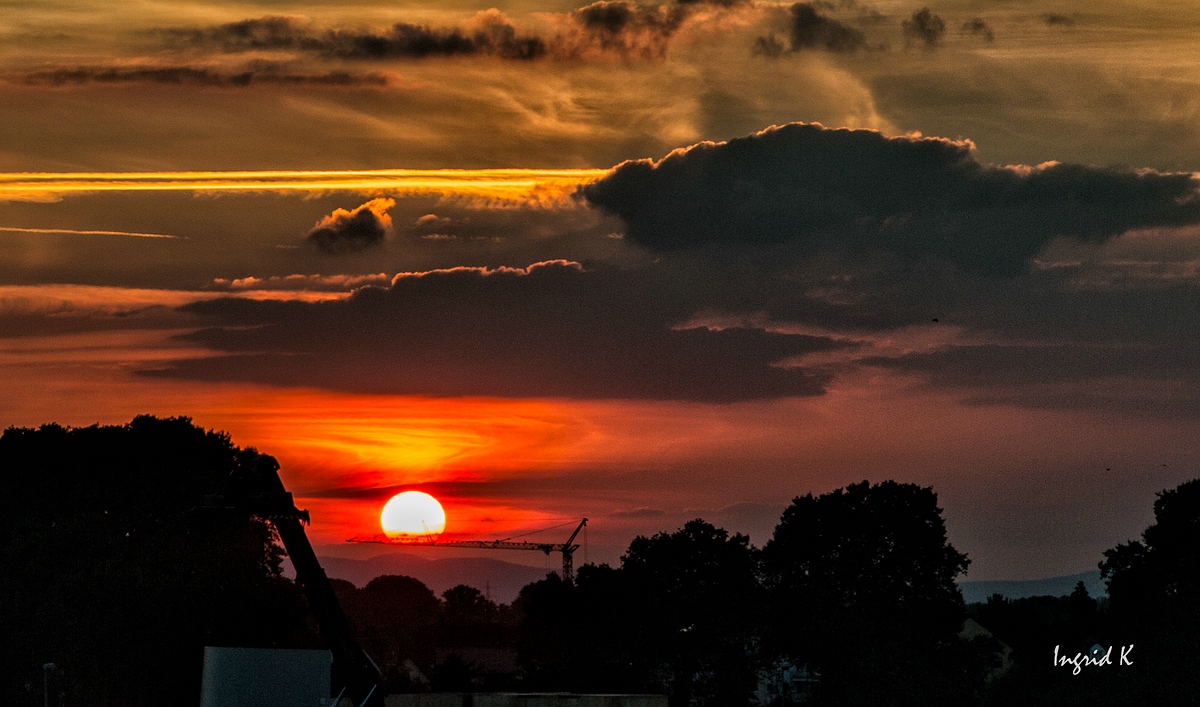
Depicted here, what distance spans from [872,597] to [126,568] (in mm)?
60606

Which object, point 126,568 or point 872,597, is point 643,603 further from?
point 126,568

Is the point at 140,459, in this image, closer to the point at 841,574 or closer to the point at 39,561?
the point at 39,561

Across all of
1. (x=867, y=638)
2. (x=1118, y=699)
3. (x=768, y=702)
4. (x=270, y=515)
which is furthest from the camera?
(x=768, y=702)

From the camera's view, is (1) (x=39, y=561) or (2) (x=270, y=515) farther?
(1) (x=39, y=561)

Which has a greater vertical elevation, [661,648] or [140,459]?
[140,459]

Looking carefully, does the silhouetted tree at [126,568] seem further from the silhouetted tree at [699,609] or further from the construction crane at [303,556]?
the construction crane at [303,556]

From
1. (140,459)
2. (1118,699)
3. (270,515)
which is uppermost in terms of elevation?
(140,459)

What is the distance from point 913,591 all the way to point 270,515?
86540mm

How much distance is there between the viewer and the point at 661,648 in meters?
136

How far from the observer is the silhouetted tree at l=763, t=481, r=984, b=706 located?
118000mm

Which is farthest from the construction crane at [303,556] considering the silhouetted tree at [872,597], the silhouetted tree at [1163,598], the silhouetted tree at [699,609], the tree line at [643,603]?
the silhouetted tree at [699,609]

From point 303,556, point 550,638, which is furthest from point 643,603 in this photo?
point 303,556

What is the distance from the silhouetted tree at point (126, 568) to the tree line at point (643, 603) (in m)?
0.15

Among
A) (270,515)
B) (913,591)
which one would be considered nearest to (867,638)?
(913,591)
